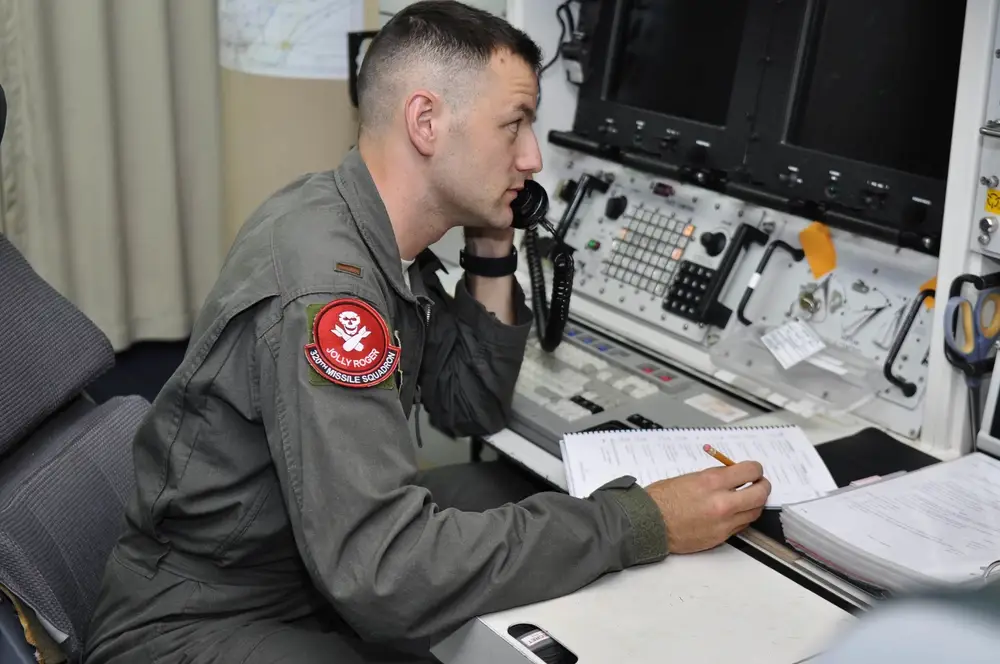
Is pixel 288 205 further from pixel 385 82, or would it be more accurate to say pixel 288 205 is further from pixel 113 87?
pixel 113 87

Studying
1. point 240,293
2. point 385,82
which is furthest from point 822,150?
point 240,293

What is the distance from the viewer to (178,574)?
4.60ft

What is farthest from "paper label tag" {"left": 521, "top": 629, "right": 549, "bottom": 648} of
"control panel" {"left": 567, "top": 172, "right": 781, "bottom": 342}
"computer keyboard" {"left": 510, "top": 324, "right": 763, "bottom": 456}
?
"control panel" {"left": 567, "top": 172, "right": 781, "bottom": 342}

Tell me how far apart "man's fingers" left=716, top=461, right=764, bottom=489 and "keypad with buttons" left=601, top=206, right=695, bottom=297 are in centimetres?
72

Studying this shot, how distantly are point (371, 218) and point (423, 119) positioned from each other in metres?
0.15

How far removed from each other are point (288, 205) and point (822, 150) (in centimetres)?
95

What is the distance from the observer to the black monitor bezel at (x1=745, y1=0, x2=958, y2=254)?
5.50ft

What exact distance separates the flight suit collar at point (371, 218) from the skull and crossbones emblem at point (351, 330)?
0.57ft

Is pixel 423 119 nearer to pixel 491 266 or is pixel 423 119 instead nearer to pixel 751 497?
pixel 491 266

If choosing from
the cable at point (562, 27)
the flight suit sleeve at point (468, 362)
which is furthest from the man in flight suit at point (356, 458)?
the cable at point (562, 27)

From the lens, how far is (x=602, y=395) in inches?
69.6

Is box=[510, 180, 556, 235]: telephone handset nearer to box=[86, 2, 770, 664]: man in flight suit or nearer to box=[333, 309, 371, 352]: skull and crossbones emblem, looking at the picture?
box=[86, 2, 770, 664]: man in flight suit

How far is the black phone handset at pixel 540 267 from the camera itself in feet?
5.95

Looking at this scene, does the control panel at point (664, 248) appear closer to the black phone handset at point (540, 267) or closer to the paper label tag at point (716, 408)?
the black phone handset at point (540, 267)
